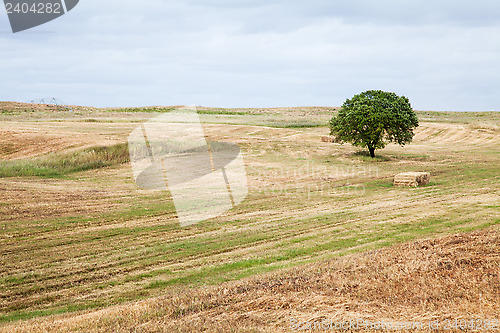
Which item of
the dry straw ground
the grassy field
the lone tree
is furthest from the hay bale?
the dry straw ground

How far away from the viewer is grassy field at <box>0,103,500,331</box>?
13.3m

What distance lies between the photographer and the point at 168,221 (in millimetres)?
20234

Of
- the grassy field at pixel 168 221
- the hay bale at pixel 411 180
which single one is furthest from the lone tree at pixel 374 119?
the hay bale at pixel 411 180

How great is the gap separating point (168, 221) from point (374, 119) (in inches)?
986

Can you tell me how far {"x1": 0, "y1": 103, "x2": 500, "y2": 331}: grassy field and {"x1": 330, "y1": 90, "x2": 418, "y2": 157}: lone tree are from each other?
8.11 ft

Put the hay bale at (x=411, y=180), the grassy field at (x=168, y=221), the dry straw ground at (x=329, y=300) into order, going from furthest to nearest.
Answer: the hay bale at (x=411, y=180) → the grassy field at (x=168, y=221) → the dry straw ground at (x=329, y=300)

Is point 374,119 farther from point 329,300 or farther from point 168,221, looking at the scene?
point 329,300

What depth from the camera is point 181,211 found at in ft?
72.5

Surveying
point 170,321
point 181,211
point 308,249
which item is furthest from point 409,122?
point 170,321

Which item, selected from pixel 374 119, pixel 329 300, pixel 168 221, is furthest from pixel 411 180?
pixel 329 300

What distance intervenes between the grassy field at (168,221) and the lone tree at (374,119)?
247 cm

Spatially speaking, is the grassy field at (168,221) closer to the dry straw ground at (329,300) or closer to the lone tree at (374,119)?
the dry straw ground at (329,300)

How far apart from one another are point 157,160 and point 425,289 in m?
30.5

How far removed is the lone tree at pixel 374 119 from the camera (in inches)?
1599
